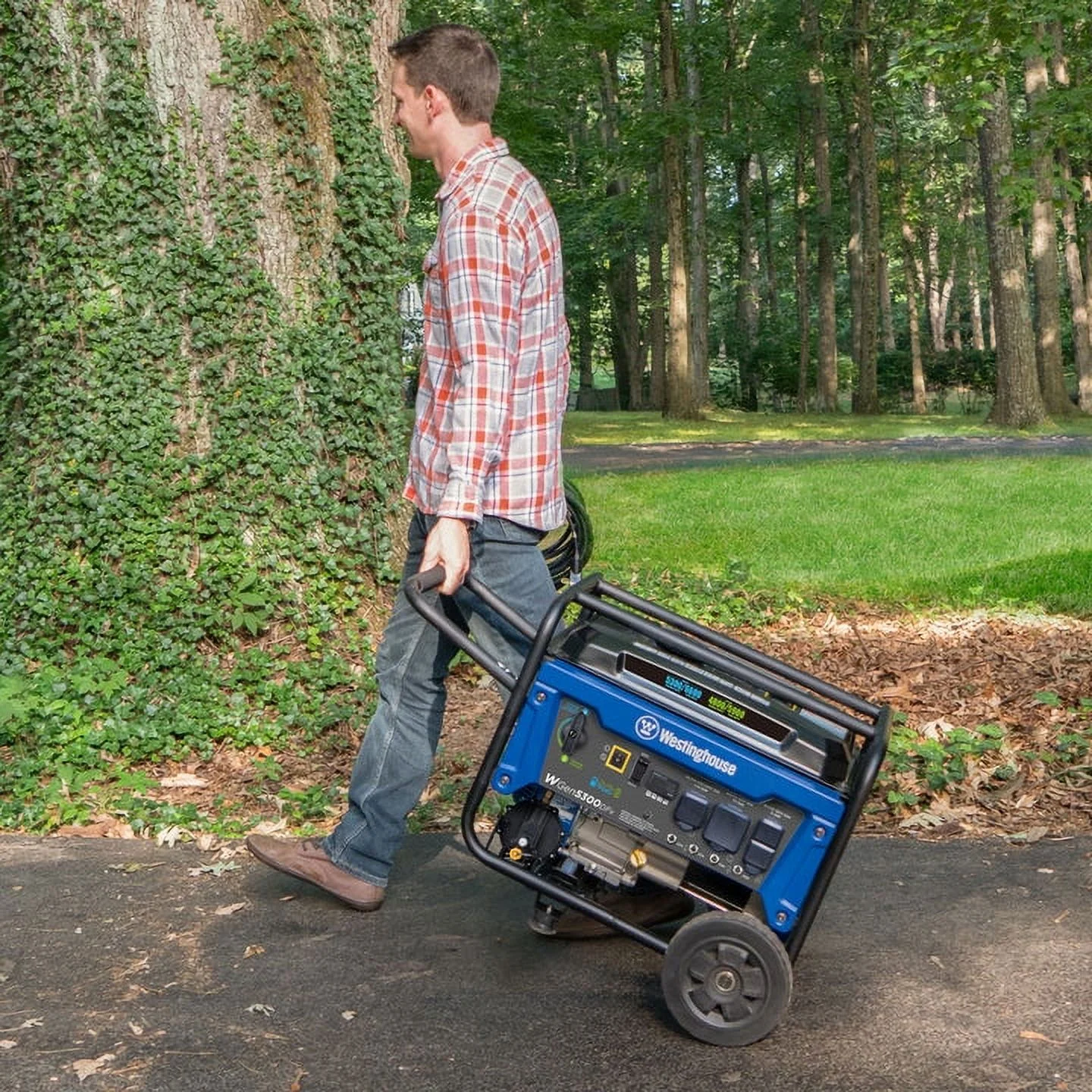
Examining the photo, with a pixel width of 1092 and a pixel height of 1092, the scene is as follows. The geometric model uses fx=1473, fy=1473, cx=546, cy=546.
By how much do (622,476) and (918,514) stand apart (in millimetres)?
4021

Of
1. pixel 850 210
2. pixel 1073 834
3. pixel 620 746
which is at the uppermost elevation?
pixel 850 210

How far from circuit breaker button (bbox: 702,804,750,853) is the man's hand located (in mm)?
864

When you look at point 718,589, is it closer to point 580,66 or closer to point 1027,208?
point 1027,208

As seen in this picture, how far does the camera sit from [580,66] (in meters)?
32.5

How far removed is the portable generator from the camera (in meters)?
3.41

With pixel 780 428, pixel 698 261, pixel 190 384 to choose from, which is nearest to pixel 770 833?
pixel 190 384

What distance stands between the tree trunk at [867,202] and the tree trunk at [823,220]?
80 cm

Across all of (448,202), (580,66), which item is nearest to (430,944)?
(448,202)

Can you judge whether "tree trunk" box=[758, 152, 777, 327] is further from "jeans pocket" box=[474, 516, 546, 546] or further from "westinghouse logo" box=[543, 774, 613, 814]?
"westinghouse logo" box=[543, 774, 613, 814]

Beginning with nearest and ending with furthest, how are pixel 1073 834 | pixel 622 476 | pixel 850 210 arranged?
pixel 1073 834 < pixel 622 476 < pixel 850 210

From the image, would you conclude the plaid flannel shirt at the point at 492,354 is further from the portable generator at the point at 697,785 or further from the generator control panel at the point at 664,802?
the generator control panel at the point at 664,802

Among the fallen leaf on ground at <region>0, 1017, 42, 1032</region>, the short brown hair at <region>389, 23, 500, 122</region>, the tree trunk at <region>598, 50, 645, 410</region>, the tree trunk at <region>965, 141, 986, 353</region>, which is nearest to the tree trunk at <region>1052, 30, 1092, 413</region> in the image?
the tree trunk at <region>598, 50, 645, 410</region>

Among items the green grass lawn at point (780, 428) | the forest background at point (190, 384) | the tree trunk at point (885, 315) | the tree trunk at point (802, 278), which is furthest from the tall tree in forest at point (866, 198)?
the forest background at point (190, 384)

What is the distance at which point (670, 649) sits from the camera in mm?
3744
